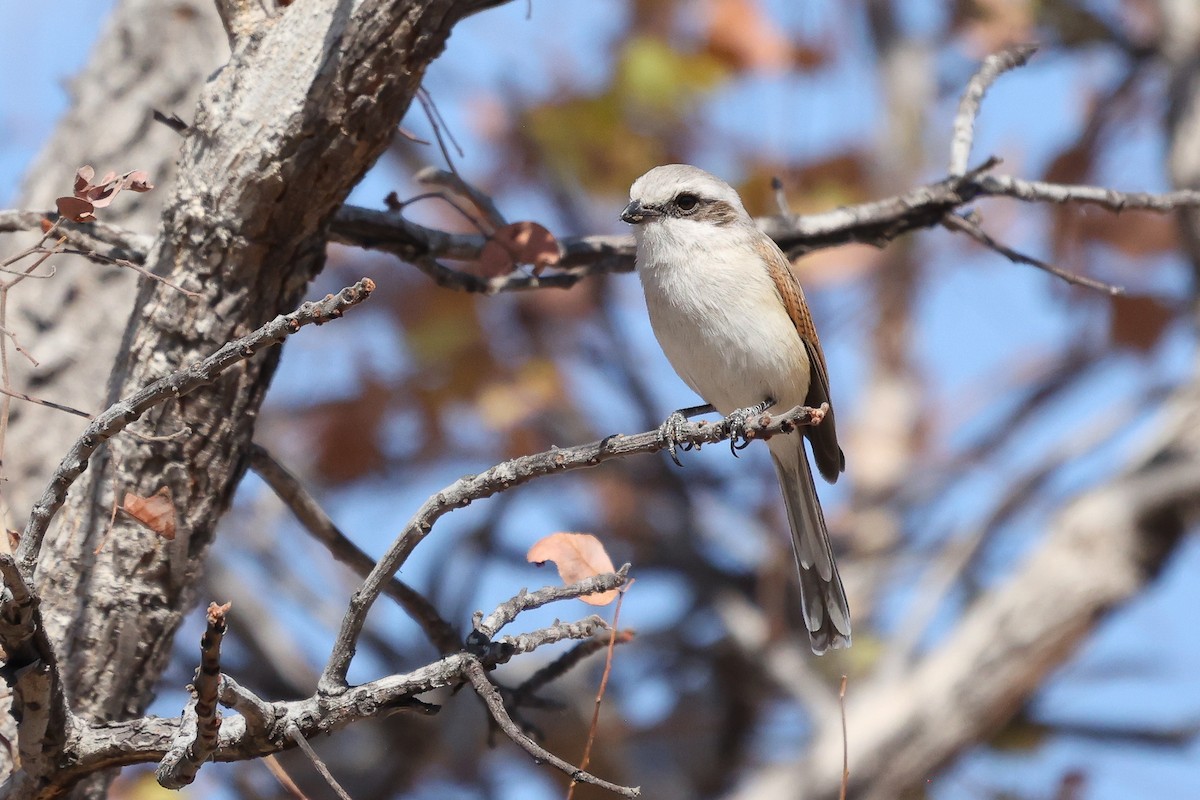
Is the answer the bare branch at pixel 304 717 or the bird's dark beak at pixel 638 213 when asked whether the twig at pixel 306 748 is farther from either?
the bird's dark beak at pixel 638 213

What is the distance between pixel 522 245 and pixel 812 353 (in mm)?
1471

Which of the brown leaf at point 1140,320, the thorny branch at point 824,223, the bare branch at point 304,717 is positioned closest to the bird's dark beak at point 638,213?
the thorny branch at point 824,223

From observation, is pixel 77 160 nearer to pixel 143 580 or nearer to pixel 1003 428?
pixel 143 580

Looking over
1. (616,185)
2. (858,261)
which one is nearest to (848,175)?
(858,261)

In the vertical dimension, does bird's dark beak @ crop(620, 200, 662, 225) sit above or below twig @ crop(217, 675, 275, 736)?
above

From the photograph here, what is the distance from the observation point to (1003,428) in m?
9.38

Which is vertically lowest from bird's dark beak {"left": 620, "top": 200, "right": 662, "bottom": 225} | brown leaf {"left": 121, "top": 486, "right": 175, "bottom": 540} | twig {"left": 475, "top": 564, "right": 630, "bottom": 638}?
twig {"left": 475, "top": 564, "right": 630, "bottom": 638}

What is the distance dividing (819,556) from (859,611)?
3.87 metres

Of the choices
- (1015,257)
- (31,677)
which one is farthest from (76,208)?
(1015,257)

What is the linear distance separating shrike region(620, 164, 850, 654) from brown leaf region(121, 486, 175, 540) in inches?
79.9

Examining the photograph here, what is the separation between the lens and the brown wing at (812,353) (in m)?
4.57

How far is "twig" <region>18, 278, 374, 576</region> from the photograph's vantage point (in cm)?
211

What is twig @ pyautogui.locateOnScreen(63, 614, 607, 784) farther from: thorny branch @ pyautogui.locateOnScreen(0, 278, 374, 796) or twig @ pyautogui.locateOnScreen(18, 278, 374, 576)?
twig @ pyautogui.locateOnScreen(18, 278, 374, 576)

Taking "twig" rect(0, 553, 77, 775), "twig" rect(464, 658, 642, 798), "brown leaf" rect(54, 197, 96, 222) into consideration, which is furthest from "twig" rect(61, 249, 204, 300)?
"twig" rect(464, 658, 642, 798)
